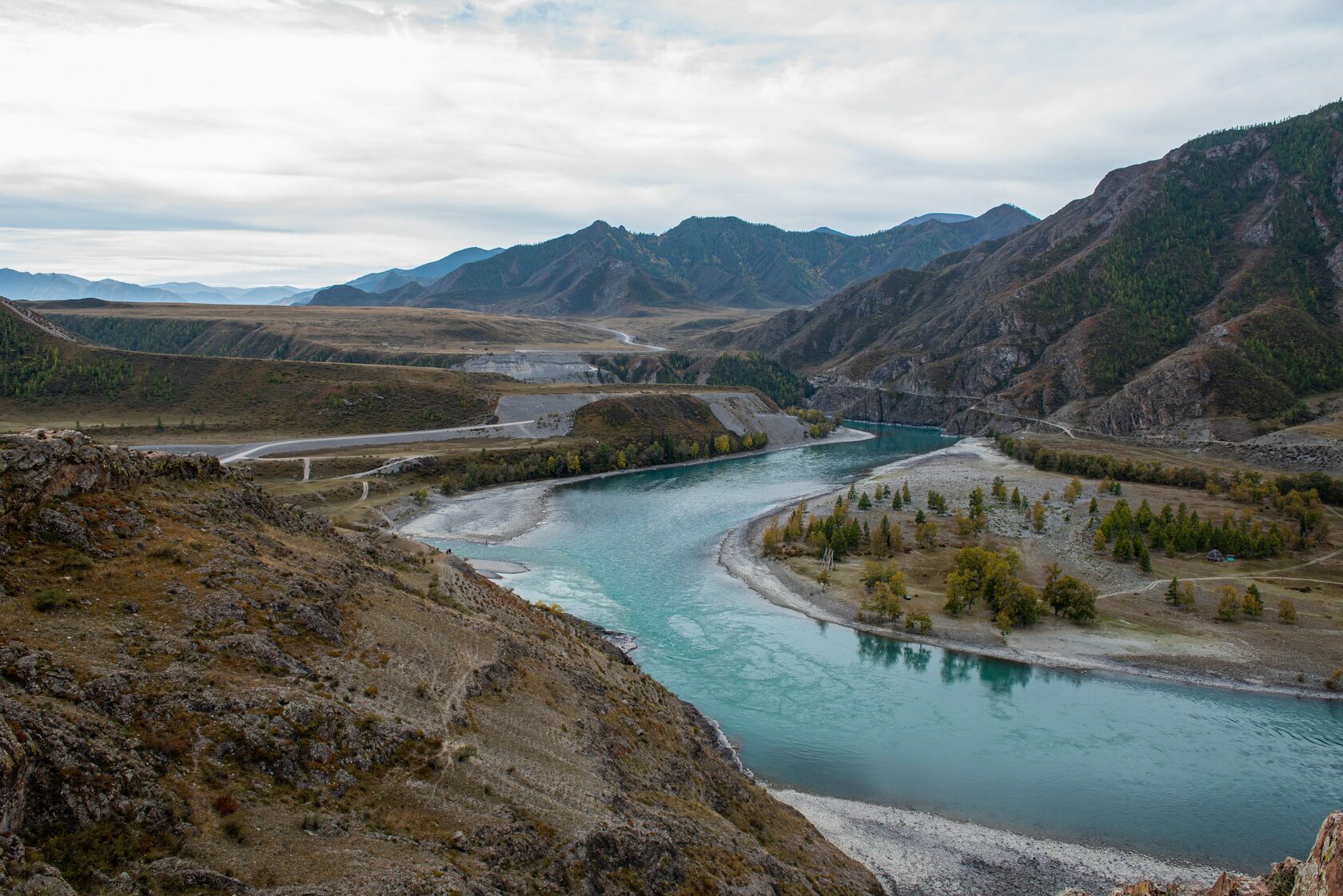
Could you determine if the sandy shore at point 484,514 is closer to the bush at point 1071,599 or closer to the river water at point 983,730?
the river water at point 983,730

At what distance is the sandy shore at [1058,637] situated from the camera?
49.6 m

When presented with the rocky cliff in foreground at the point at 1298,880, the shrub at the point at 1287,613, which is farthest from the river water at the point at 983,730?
the rocky cliff in foreground at the point at 1298,880

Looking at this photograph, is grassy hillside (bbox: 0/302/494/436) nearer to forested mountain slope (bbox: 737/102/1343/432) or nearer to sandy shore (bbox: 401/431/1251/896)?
sandy shore (bbox: 401/431/1251/896)

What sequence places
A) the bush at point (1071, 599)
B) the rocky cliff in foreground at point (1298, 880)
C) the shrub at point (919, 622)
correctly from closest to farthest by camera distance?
the rocky cliff in foreground at point (1298, 880) < the shrub at point (919, 622) < the bush at point (1071, 599)

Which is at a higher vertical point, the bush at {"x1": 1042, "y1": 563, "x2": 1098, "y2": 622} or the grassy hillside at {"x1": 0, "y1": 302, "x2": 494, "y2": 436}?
the grassy hillside at {"x1": 0, "y1": 302, "x2": 494, "y2": 436}

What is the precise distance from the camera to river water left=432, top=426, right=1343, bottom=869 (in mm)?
34906

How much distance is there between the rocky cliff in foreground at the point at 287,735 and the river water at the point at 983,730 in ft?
35.8

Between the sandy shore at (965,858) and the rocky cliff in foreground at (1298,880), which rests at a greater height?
the rocky cliff in foreground at (1298,880)

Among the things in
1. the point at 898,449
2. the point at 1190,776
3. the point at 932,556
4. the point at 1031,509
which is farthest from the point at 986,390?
the point at 1190,776

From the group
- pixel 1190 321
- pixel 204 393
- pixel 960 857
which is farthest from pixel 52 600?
pixel 1190 321

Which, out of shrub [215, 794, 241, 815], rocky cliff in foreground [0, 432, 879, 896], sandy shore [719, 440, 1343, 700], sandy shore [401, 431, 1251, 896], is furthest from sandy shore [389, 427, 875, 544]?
shrub [215, 794, 241, 815]

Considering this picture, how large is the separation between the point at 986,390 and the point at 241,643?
18923cm

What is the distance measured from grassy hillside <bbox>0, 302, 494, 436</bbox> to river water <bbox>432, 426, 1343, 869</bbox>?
222ft

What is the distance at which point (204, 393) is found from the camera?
12156cm
